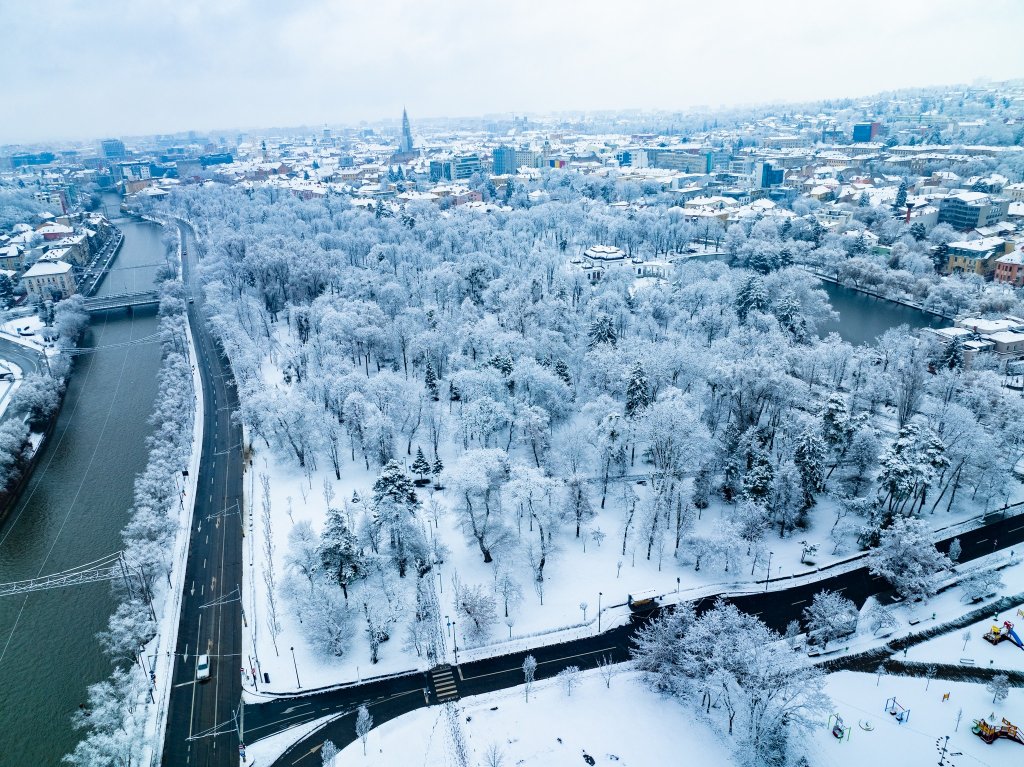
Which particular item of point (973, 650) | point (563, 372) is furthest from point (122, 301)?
point (973, 650)

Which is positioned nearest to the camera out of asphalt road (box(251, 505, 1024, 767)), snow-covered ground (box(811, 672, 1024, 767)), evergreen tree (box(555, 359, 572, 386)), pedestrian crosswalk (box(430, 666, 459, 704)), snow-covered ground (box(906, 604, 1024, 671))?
snow-covered ground (box(811, 672, 1024, 767))

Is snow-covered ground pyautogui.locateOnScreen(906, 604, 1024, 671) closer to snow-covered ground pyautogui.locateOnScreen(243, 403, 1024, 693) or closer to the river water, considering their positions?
snow-covered ground pyautogui.locateOnScreen(243, 403, 1024, 693)

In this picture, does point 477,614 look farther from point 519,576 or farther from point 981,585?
point 981,585

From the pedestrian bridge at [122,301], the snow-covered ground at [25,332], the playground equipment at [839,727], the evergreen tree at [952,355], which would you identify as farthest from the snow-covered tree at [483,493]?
the pedestrian bridge at [122,301]

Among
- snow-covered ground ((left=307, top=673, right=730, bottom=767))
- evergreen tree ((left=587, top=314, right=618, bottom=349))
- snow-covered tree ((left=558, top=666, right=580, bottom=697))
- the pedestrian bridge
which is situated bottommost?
snow-covered ground ((left=307, top=673, right=730, bottom=767))

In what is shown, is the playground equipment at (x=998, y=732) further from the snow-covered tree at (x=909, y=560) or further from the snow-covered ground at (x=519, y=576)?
the snow-covered tree at (x=909, y=560)

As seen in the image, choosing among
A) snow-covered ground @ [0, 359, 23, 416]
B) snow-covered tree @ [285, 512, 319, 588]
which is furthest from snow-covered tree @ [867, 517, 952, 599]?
snow-covered ground @ [0, 359, 23, 416]
